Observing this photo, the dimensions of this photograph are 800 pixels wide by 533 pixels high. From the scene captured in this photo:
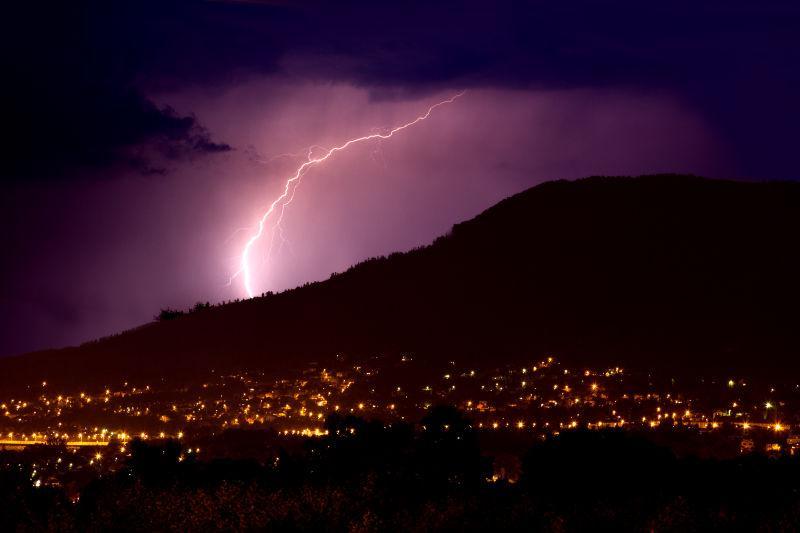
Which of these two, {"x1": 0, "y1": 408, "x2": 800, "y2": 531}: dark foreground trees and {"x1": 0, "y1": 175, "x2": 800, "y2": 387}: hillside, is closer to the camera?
{"x1": 0, "y1": 408, "x2": 800, "y2": 531}: dark foreground trees

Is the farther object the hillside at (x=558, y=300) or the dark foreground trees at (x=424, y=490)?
the hillside at (x=558, y=300)

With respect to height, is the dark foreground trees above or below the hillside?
below

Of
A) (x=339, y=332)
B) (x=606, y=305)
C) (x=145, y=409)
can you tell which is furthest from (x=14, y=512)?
(x=606, y=305)

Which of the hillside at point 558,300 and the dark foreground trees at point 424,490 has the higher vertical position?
the hillside at point 558,300

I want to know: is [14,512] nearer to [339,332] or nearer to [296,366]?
[296,366]
